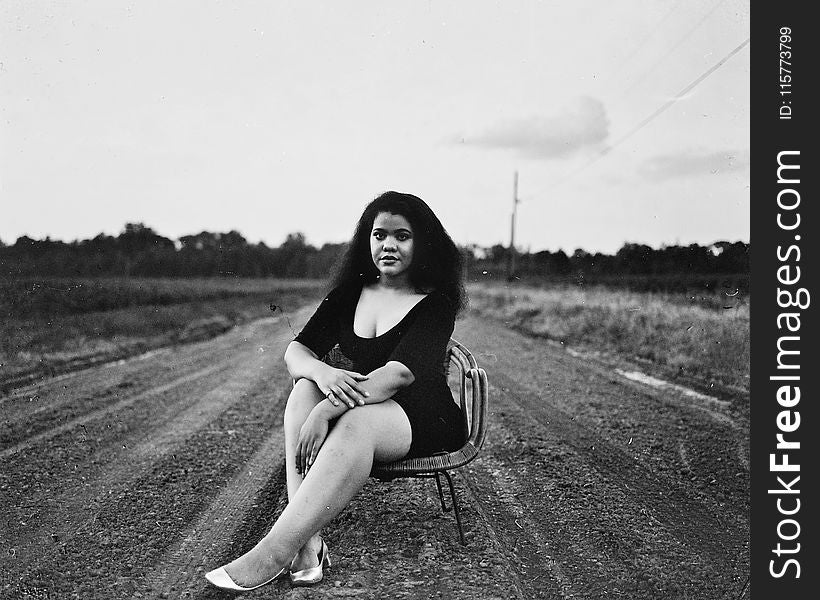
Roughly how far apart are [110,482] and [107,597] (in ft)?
4.07

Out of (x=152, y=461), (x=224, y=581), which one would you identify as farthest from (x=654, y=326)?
(x=224, y=581)

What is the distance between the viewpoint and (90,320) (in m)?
10.5

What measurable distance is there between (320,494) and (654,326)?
25.3ft

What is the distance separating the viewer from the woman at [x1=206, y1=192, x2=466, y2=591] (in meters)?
1.96

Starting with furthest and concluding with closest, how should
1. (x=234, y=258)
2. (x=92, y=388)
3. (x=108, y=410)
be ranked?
(x=92, y=388), (x=234, y=258), (x=108, y=410)

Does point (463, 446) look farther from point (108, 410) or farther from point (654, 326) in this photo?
point (654, 326)

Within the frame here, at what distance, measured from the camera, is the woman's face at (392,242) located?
227 cm

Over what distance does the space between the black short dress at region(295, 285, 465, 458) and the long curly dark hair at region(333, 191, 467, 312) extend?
7cm

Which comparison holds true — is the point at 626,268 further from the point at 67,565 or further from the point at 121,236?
the point at 67,565

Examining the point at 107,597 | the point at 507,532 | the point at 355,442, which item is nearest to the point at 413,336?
the point at 355,442

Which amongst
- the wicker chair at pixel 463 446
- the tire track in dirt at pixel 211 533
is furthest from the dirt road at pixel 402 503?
the wicker chair at pixel 463 446

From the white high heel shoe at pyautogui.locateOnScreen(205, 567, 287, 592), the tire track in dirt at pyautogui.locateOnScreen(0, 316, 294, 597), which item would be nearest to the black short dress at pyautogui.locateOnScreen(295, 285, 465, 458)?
the white high heel shoe at pyautogui.locateOnScreen(205, 567, 287, 592)

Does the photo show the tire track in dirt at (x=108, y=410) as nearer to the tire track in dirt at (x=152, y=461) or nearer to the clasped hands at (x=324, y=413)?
the tire track in dirt at (x=152, y=461)

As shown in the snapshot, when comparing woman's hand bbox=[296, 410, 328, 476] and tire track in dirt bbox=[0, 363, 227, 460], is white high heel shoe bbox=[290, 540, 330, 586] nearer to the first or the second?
woman's hand bbox=[296, 410, 328, 476]
